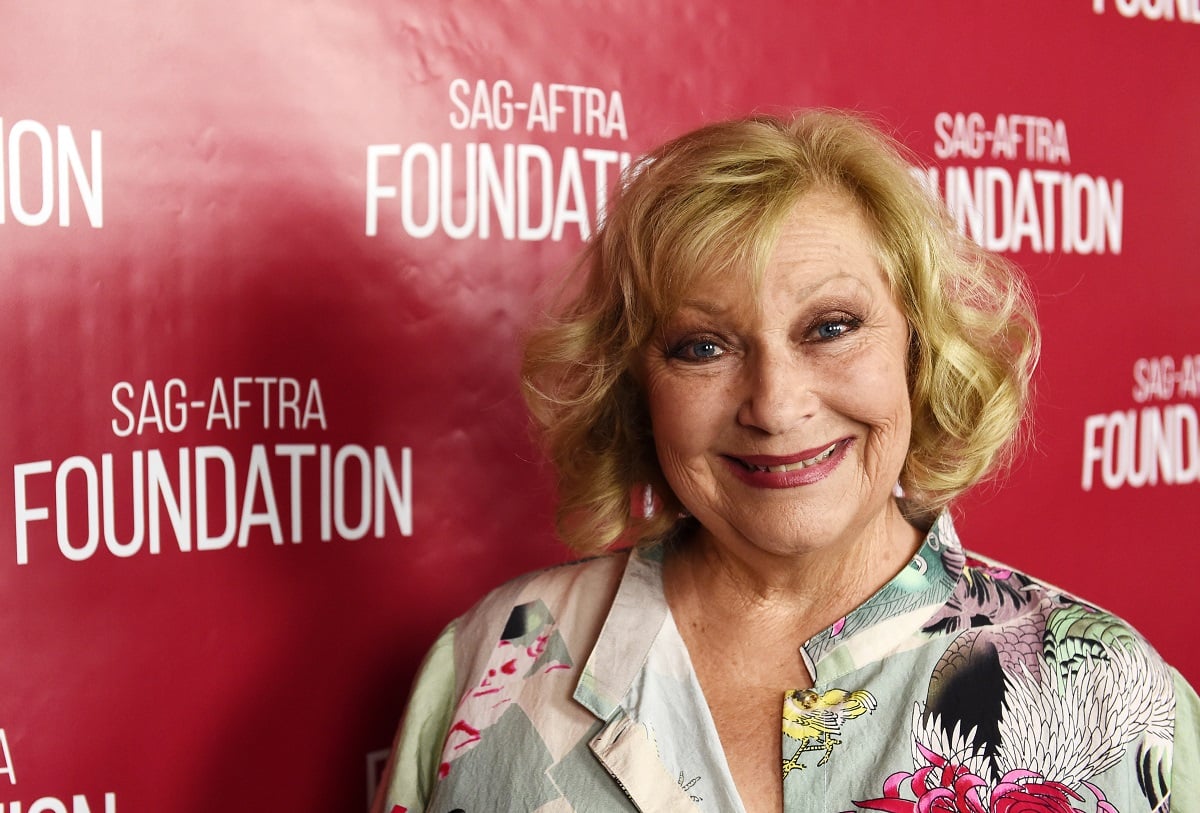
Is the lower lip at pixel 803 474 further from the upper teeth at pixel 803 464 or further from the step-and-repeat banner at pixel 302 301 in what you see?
the step-and-repeat banner at pixel 302 301

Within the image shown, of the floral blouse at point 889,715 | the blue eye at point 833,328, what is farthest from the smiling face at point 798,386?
the floral blouse at point 889,715

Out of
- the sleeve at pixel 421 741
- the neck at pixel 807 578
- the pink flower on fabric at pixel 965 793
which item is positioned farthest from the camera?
the sleeve at pixel 421 741

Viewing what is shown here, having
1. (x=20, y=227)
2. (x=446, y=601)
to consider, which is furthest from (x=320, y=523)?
(x=20, y=227)

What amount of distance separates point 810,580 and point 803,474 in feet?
0.48

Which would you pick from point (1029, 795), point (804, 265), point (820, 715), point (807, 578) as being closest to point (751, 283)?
point (804, 265)

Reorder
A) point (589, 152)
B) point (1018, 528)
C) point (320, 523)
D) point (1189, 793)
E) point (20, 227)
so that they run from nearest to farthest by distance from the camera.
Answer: point (1189, 793), point (20, 227), point (320, 523), point (589, 152), point (1018, 528)

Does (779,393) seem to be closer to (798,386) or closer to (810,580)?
(798,386)

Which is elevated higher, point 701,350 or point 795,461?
point 701,350

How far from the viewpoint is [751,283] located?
4.12ft

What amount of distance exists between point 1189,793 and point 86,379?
52.3 inches

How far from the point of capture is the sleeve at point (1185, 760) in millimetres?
1262

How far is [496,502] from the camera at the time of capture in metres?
1.91

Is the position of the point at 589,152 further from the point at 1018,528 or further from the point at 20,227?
the point at 1018,528

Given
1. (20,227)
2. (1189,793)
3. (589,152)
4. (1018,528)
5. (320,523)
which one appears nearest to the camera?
(1189,793)
